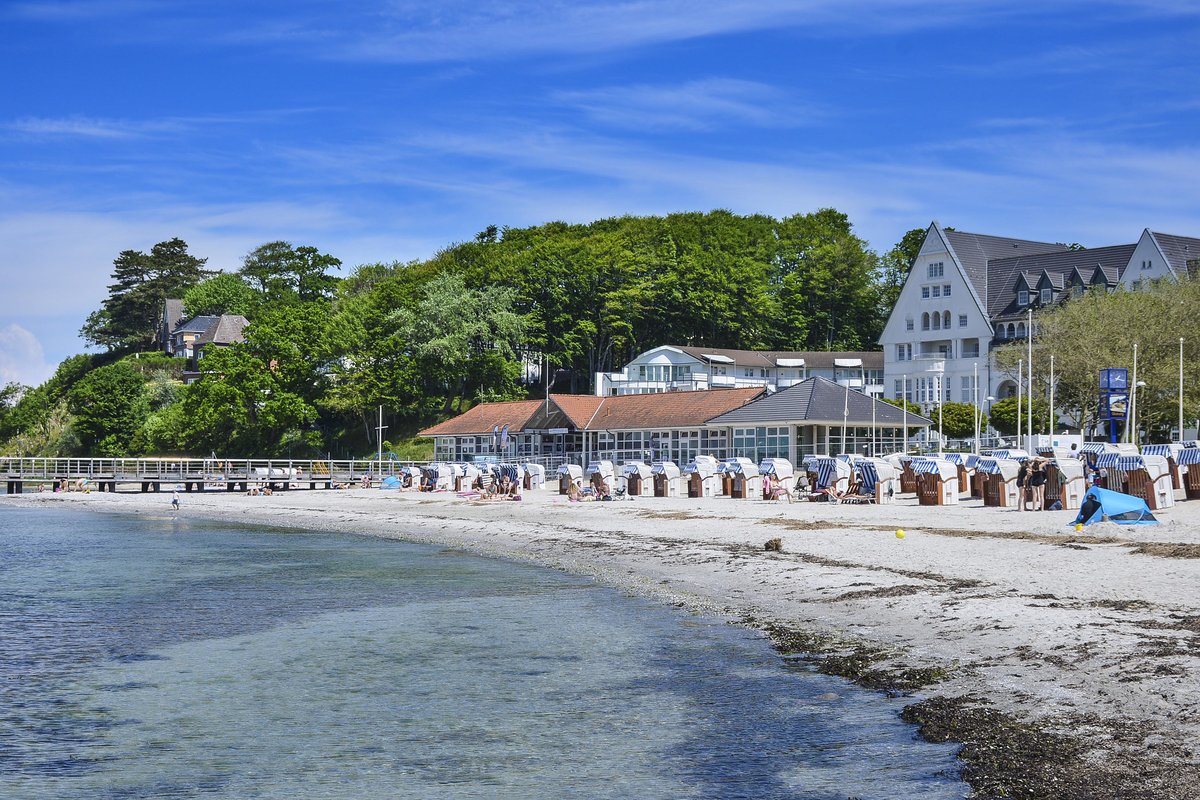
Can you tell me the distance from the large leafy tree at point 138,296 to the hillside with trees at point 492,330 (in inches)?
1264

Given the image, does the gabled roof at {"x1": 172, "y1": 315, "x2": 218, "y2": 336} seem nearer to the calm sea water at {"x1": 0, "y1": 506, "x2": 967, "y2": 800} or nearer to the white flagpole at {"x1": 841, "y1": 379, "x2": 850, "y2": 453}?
the white flagpole at {"x1": 841, "y1": 379, "x2": 850, "y2": 453}

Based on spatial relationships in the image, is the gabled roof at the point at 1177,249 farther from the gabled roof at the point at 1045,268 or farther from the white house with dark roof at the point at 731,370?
the white house with dark roof at the point at 731,370

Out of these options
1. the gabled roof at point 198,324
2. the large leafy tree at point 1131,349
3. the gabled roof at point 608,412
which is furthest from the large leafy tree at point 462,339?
the gabled roof at point 198,324

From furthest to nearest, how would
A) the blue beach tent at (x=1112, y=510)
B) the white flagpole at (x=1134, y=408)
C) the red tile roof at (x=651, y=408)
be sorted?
1. the red tile roof at (x=651, y=408)
2. the white flagpole at (x=1134, y=408)
3. the blue beach tent at (x=1112, y=510)

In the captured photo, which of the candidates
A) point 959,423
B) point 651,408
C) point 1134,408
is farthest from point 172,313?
point 1134,408

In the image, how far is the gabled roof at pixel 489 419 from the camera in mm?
68250

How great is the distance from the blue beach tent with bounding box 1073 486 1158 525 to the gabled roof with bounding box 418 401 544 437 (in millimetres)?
45243

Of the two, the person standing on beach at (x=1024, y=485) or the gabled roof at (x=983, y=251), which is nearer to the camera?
the person standing on beach at (x=1024, y=485)

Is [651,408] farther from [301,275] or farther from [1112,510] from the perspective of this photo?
[301,275]

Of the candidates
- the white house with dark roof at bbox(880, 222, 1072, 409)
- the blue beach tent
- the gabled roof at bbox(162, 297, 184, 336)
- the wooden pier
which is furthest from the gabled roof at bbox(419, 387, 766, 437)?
the gabled roof at bbox(162, 297, 184, 336)

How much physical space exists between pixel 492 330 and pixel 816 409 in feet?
108

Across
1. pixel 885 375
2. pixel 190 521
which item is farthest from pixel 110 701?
pixel 885 375

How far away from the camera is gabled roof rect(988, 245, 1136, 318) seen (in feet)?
257

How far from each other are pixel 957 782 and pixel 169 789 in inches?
252
